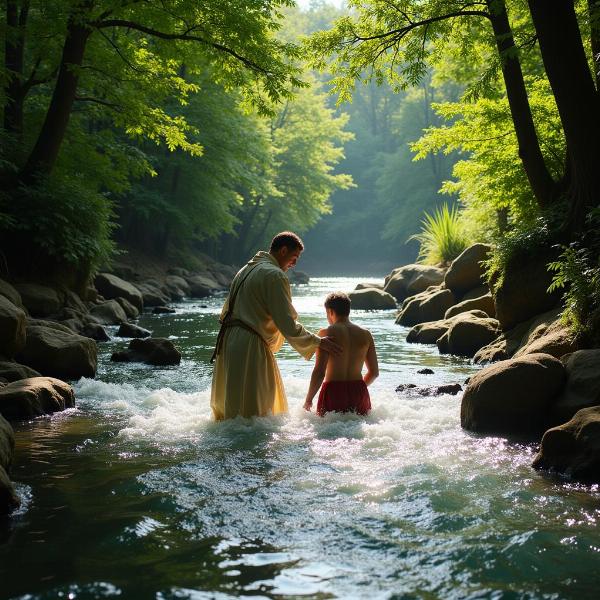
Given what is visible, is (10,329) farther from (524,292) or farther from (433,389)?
(524,292)

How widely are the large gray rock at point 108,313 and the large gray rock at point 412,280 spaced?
9354 mm

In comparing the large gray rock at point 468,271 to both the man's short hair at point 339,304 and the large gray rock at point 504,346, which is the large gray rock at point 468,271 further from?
the man's short hair at point 339,304

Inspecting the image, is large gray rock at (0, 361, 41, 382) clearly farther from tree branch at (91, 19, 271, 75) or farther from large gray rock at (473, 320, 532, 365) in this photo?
tree branch at (91, 19, 271, 75)

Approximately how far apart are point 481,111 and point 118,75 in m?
7.89

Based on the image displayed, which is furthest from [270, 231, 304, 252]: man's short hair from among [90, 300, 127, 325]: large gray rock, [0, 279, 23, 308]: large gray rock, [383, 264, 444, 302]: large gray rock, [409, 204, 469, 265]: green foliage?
[409, 204, 469, 265]: green foliage

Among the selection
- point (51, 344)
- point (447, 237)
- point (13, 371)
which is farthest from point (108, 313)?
point (447, 237)

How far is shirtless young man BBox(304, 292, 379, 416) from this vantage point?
6789mm

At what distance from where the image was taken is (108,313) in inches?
656

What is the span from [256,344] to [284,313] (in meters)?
0.42

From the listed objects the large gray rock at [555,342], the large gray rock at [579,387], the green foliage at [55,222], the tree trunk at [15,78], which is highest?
the tree trunk at [15,78]

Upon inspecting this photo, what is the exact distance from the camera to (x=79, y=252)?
47.6 ft

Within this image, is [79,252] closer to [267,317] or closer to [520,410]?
[267,317]

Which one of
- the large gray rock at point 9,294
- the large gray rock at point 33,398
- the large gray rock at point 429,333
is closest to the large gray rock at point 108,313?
the large gray rock at point 9,294

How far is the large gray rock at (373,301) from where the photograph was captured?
22.7 m
